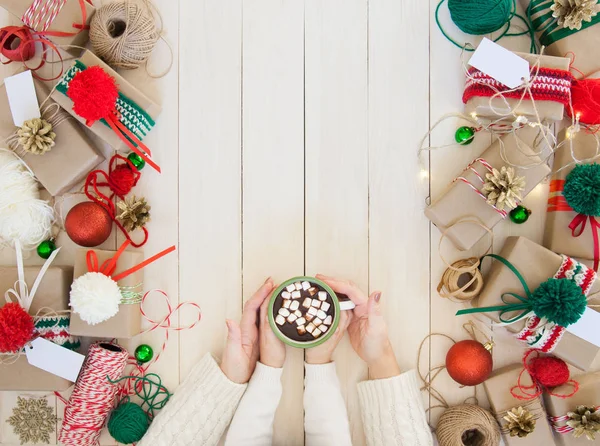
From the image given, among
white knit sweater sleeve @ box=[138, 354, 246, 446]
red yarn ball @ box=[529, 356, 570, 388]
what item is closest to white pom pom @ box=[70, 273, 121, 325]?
white knit sweater sleeve @ box=[138, 354, 246, 446]

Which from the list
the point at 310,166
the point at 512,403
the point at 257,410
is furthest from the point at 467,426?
the point at 310,166

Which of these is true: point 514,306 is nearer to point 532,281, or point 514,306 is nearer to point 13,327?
point 532,281

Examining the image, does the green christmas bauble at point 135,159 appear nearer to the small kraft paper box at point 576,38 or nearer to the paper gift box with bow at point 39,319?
the paper gift box with bow at point 39,319

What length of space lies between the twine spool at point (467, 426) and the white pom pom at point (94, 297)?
0.85 meters

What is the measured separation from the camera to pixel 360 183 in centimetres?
123

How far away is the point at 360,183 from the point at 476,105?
33cm

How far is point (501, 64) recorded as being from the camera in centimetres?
110

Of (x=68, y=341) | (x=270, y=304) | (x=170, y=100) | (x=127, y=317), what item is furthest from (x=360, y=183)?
(x=68, y=341)

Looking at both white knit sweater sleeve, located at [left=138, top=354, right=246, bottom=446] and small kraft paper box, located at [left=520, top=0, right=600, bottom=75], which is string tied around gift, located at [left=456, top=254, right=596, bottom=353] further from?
white knit sweater sleeve, located at [left=138, top=354, right=246, bottom=446]

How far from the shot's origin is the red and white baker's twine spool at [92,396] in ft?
3.74

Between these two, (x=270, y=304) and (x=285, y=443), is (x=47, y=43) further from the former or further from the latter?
(x=285, y=443)

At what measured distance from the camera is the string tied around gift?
3.34 ft

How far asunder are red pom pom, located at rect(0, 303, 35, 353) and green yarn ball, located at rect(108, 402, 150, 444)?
0.29 metres

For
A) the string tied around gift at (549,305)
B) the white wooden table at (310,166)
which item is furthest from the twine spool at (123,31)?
the string tied around gift at (549,305)
